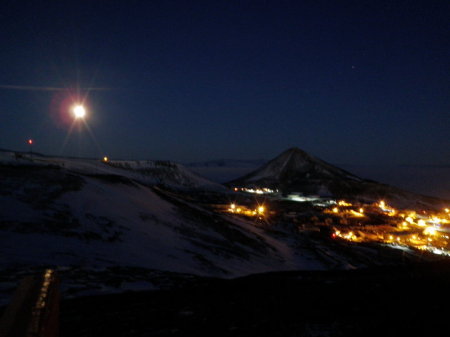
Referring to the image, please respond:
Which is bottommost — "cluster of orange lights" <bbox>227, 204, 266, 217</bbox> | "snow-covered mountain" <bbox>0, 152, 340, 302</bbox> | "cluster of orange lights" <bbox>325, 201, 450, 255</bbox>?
"cluster of orange lights" <bbox>325, 201, 450, 255</bbox>

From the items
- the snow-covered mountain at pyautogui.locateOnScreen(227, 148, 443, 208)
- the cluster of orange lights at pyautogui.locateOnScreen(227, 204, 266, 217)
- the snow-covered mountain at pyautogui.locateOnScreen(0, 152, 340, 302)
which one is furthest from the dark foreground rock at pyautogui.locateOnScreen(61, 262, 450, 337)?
the snow-covered mountain at pyautogui.locateOnScreen(227, 148, 443, 208)

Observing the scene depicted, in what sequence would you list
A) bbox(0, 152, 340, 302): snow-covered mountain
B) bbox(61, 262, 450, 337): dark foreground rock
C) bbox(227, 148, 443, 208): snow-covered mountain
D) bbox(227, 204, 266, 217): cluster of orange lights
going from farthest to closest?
bbox(227, 148, 443, 208): snow-covered mountain
bbox(227, 204, 266, 217): cluster of orange lights
bbox(0, 152, 340, 302): snow-covered mountain
bbox(61, 262, 450, 337): dark foreground rock

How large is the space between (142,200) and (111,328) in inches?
872

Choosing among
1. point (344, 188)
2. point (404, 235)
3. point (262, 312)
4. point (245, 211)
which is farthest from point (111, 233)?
point (344, 188)

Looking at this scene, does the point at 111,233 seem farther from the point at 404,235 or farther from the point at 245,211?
the point at 404,235

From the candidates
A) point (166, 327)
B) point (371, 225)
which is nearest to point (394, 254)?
point (371, 225)

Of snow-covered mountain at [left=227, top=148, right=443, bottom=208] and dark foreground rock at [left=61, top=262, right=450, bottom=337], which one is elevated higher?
dark foreground rock at [left=61, top=262, right=450, bottom=337]

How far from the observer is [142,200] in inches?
1072

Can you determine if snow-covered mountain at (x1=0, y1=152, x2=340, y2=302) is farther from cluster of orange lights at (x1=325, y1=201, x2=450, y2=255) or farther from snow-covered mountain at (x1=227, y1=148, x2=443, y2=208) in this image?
snow-covered mountain at (x1=227, y1=148, x2=443, y2=208)

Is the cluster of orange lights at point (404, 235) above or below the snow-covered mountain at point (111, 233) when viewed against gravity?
below

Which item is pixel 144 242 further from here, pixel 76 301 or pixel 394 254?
pixel 394 254

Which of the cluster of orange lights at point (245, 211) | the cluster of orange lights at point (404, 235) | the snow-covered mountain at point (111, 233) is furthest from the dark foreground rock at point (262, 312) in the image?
the cluster of orange lights at point (245, 211)

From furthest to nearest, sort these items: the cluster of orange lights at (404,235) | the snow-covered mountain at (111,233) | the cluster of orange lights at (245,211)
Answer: the cluster of orange lights at (245,211), the cluster of orange lights at (404,235), the snow-covered mountain at (111,233)

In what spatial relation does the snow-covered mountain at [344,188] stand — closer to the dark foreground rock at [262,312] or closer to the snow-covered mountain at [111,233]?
the snow-covered mountain at [111,233]
